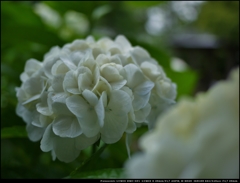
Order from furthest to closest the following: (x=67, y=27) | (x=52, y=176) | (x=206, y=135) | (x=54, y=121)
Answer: (x=67, y=27), (x=52, y=176), (x=54, y=121), (x=206, y=135)

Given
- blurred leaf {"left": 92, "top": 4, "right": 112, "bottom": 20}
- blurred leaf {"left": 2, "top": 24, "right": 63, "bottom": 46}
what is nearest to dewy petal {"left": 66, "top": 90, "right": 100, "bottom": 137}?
blurred leaf {"left": 2, "top": 24, "right": 63, "bottom": 46}

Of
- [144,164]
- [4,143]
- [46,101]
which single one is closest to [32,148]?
[4,143]

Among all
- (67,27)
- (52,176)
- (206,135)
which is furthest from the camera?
(67,27)

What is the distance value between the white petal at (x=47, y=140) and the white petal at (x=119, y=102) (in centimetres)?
5

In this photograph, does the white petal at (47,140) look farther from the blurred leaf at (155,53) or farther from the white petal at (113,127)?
the blurred leaf at (155,53)

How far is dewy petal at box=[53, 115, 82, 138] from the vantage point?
0.23m

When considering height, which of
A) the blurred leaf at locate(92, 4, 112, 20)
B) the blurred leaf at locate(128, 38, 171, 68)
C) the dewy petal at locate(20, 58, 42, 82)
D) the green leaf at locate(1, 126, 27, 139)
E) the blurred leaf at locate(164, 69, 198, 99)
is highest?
the dewy petal at locate(20, 58, 42, 82)

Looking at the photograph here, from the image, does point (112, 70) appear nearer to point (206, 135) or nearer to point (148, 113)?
point (148, 113)

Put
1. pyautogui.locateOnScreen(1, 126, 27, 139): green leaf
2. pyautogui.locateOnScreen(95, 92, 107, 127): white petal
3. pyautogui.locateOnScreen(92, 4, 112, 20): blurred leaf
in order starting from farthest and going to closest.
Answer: pyautogui.locateOnScreen(92, 4, 112, 20): blurred leaf, pyautogui.locateOnScreen(1, 126, 27, 139): green leaf, pyautogui.locateOnScreen(95, 92, 107, 127): white petal

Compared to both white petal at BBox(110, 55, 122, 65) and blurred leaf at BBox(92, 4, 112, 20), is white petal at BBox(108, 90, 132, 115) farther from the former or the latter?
blurred leaf at BBox(92, 4, 112, 20)

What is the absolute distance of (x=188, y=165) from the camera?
0.34 feet

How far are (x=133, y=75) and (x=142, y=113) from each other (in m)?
0.03

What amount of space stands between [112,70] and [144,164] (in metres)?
0.14

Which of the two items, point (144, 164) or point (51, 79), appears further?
point (51, 79)
